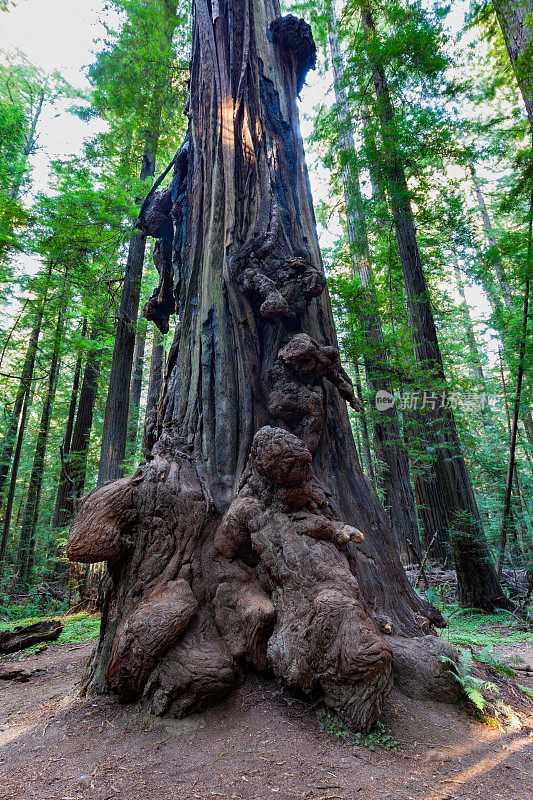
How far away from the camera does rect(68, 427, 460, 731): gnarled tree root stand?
2240 millimetres

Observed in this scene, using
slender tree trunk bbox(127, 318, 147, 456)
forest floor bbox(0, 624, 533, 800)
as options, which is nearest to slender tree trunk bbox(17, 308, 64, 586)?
slender tree trunk bbox(127, 318, 147, 456)

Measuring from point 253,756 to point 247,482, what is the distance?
5.05 feet

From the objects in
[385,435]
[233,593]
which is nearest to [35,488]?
[385,435]

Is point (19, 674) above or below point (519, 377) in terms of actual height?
below

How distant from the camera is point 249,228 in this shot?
13.2 feet

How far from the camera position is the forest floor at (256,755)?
69.1 inches

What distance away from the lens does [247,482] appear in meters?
3.05

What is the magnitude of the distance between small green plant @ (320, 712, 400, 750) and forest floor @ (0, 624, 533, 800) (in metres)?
0.01

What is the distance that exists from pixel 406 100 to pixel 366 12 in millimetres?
3084

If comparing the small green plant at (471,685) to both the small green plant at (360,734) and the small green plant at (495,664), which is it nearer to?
the small green plant at (495,664)

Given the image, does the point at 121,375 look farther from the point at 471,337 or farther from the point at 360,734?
the point at 471,337

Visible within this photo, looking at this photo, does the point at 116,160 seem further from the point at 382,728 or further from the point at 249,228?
the point at 382,728

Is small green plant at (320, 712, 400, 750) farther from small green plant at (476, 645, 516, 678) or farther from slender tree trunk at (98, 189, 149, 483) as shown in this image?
slender tree trunk at (98, 189, 149, 483)

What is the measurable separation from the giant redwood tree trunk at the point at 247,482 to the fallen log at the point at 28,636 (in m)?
2.98
